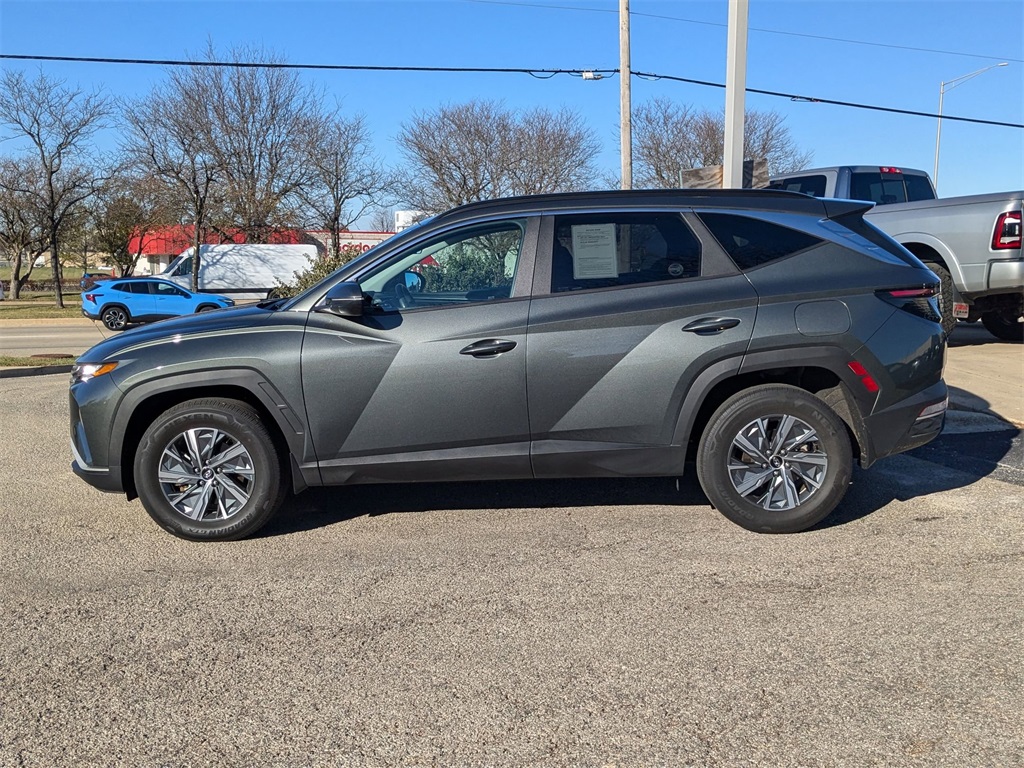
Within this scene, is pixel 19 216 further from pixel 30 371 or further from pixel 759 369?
pixel 759 369

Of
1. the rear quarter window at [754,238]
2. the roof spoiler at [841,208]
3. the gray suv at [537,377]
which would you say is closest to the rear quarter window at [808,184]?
the roof spoiler at [841,208]

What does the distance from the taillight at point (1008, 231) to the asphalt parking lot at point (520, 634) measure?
16.6 feet

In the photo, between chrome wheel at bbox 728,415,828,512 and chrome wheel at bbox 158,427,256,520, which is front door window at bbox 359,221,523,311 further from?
chrome wheel at bbox 728,415,828,512

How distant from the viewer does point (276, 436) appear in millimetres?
4863

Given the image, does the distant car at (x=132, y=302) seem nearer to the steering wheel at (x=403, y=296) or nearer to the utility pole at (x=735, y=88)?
the utility pole at (x=735, y=88)

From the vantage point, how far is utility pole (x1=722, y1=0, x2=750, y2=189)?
368 inches

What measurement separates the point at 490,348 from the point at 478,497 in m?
1.33

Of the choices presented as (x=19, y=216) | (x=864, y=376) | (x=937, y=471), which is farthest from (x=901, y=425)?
(x=19, y=216)

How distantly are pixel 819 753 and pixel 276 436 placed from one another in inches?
127

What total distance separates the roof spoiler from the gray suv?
20 centimetres

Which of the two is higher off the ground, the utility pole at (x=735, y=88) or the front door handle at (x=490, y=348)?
the utility pole at (x=735, y=88)

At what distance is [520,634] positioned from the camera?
11.9 feet

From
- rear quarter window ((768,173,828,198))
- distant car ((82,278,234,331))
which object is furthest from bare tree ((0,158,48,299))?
rear quarter window ((768,173,828,198))

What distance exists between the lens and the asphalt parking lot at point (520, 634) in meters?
2.86
